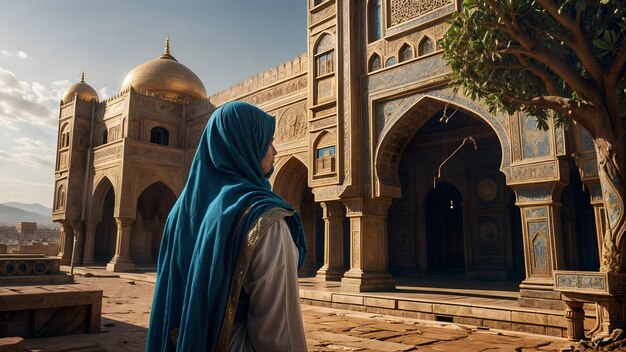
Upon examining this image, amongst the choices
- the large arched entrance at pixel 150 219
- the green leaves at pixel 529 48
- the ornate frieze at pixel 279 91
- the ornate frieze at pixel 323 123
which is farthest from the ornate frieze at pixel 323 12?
the large arched entrance at pixel 150 219

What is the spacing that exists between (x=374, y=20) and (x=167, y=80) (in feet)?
49.7

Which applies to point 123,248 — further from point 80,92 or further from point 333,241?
point 333,241

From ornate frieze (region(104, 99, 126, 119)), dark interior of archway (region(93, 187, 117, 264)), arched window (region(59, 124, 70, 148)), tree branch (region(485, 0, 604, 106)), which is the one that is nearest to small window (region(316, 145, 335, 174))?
tree branch (region(485, 0, 604, 106))

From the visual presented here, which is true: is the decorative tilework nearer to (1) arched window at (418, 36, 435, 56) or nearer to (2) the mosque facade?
(2) the mosque facade

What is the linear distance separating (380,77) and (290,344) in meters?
10.2

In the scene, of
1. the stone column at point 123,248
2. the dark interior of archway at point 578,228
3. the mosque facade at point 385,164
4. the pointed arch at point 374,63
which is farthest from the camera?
the stone column at point 123,248

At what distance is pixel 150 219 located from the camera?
909 inches

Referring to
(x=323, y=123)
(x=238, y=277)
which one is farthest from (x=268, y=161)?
(x=323, y=123)

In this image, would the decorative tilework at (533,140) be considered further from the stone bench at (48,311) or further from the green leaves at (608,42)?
the stone bench at (48,311)

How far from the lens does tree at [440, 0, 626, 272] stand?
566 cm

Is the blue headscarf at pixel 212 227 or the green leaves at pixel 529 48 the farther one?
the green leaves at pixel 529 48

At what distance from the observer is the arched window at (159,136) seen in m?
21.5

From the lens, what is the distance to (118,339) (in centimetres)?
538

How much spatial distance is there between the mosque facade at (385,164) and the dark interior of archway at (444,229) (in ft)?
0.15
